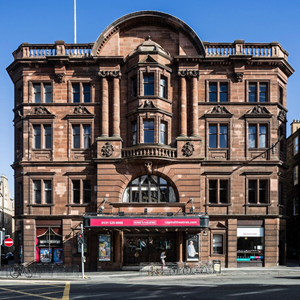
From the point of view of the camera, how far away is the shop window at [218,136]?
125 feet

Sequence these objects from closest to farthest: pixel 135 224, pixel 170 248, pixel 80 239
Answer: pixel 80 239, pixel 135 224, pixel 170 248

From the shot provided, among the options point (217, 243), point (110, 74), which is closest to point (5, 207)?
point (110, 74)

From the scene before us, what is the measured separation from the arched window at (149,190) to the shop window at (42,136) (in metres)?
7.98

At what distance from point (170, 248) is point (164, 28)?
18.9 meters

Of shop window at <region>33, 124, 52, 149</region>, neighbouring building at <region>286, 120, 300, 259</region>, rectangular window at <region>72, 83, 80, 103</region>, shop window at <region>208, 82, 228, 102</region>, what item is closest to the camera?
shop window at <region>33, 124, 52, 149</region>

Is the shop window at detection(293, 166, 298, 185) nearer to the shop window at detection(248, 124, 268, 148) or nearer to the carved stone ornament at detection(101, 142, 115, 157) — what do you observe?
the shop window at detection(248, 124, 268, 148)

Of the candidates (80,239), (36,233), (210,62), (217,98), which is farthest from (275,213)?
(36,233)

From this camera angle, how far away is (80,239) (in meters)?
31.7

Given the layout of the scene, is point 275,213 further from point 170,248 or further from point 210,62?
point 210,62

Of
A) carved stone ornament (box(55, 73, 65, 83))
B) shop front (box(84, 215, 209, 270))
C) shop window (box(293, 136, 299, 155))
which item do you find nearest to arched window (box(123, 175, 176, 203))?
shop front (box(84, 215, 209, 270))

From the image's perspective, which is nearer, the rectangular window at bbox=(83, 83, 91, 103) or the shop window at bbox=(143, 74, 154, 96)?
the shop window at bbox=(143, 74, 154, 96)

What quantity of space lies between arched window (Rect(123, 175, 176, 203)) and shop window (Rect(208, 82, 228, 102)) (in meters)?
8.32

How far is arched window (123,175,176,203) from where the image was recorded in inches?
1474

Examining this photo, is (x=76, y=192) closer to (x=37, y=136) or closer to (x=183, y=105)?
(x=37, y=136)
